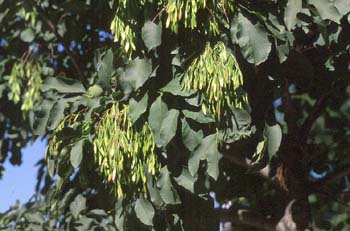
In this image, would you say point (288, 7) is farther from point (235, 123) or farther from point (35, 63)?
point (35, 63)

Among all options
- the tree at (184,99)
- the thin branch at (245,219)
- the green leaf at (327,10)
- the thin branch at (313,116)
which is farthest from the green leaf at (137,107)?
the thin branch at (313,116)

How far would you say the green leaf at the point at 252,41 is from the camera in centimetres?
273

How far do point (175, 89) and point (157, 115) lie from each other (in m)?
0.12

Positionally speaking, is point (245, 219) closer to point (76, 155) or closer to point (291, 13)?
point (76, 155)

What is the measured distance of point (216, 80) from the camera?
8.54 feet

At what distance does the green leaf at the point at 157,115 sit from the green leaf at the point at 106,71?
1.09ft

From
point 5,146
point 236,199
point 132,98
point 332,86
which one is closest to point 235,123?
point 132,98

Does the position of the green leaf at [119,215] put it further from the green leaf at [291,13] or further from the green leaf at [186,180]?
the green leaf at [291,13]

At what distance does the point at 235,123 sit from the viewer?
276 centimetres

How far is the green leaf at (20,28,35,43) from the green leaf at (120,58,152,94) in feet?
5.36

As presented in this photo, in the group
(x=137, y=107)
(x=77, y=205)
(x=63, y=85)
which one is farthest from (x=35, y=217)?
(x=137, y=107)

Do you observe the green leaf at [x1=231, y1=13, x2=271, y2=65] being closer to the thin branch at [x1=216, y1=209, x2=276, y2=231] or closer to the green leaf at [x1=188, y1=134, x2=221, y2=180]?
the green leaf at [x1=188, y1=134, x2=221, y2=180]

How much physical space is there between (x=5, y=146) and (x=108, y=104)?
2.02 m

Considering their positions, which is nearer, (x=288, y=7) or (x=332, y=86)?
(x=288, y=7)
